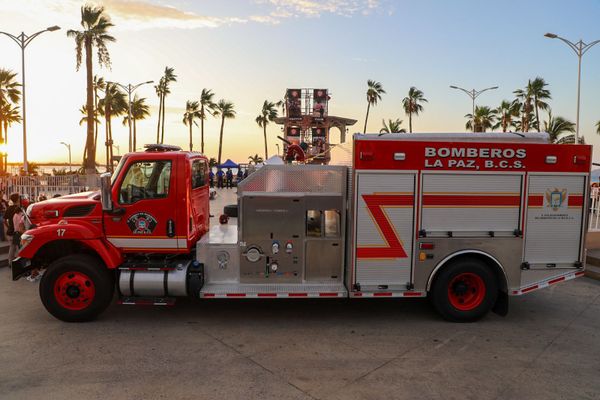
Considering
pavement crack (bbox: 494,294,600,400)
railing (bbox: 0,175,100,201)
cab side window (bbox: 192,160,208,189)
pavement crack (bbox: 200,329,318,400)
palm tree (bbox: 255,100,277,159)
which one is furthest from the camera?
palm tree (bbox: 255,100,277,159)

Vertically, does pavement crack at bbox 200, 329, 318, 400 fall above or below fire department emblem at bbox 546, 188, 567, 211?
below

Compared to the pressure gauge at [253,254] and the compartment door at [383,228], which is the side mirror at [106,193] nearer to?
the pressure gauge at [253,254]

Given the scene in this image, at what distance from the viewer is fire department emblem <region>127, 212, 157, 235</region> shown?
6922mm

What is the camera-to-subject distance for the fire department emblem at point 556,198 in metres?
7.00

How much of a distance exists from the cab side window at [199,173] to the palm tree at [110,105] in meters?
48.2

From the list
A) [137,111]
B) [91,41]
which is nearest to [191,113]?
[137,111]

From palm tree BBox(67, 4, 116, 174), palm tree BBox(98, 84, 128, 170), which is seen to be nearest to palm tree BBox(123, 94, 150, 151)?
palm tree BBox(98, 84, 128, 170)

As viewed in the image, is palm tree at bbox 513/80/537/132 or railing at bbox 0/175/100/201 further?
palm tree at bbox 513/80/537/132

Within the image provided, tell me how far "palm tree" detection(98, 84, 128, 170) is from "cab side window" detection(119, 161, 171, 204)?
49039mm

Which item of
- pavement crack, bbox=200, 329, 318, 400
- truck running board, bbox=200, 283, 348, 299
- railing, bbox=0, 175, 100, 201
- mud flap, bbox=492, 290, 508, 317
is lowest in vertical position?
pavement crack, bbox=200, 329, 318, 400

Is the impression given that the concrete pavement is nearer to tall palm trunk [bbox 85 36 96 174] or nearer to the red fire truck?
the red fire truck

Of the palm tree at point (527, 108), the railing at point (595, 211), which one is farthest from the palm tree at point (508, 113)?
the railing at point (595, 211)

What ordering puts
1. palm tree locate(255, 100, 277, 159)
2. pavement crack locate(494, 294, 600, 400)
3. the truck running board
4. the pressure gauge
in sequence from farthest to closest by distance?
palm tree locate(255, 100, 277, 159) < the pressure gauge < the truck running board < pavement crack locate(494, 294, 600, 400)

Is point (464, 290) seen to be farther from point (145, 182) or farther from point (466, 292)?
point (145, 182)
